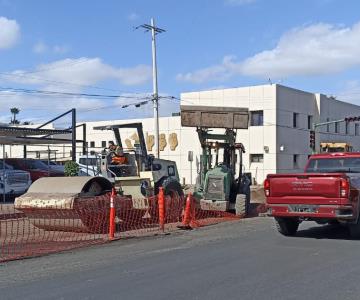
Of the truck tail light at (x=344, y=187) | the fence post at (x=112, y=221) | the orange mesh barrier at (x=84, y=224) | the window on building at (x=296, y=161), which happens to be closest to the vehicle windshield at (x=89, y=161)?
the orange mesh barrier at (x=84, y=224)

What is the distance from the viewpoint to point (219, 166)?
19.2 metres

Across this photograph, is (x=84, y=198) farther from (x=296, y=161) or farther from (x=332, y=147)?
(x=332, y=147)

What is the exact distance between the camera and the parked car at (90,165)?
709 inches

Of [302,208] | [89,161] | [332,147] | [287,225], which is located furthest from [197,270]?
[332,147]

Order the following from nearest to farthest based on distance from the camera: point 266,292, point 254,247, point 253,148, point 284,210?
point 266,292 < point 254,247 < point 284,210 < point 253,148

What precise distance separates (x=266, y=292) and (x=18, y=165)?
23.4 m

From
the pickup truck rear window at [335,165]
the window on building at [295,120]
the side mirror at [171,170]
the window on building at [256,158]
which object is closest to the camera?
the pickup truck rear window at [335,165]

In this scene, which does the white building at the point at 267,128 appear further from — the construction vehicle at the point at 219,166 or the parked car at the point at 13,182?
the construction vehicle at the point at 219,166

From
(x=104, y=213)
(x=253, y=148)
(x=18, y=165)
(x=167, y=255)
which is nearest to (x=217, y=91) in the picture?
(x=253, y=148)

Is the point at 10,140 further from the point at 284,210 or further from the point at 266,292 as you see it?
the point at 266,292

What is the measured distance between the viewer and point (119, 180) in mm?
17062

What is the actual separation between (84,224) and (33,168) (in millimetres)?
15764

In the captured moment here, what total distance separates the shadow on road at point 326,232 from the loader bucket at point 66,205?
509 cm

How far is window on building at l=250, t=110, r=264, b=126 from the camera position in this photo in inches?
1921
